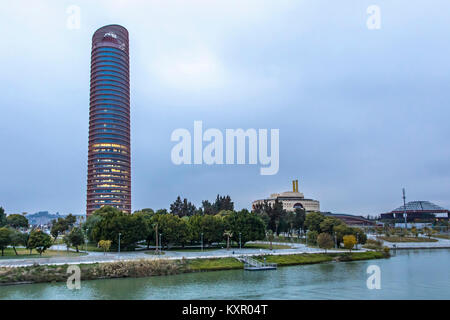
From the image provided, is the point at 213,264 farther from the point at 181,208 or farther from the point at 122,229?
the point at 181,208

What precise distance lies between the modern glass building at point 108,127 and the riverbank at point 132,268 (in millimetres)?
122617

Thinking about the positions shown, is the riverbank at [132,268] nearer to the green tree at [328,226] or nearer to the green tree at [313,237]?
the green tree at [313,237]

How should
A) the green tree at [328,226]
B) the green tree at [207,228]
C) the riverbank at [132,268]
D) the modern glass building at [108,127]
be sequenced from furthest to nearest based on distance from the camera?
the modern glass building at [108,127], the green tree at [328,226], the green tree at [207,228], the riverbank at [132,268]

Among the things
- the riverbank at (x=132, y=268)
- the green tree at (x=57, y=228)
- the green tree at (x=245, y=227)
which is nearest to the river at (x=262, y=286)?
the riverbank at (x=132, y=268)

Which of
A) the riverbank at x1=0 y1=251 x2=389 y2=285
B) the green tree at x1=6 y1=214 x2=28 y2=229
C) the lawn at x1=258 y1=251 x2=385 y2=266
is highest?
the green tree at x1=6 y1=214 x2=28 y2=229

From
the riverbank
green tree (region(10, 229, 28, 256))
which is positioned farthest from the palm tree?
green tree (region(10, 229, 28, 256))

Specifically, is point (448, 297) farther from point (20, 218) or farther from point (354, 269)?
point (20, 218)

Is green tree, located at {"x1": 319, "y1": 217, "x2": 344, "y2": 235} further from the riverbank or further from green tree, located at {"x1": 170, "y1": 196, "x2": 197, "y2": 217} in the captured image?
green tree, located at {"x1": 170, "y1": 196, "x2": 197, "y2": 217}

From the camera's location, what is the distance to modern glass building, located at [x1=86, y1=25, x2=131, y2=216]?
Answer: 17225 centimetres

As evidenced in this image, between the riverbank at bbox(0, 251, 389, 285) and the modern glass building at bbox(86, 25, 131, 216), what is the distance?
123 metres

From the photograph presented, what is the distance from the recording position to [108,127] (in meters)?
173

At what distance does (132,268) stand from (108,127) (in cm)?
13044

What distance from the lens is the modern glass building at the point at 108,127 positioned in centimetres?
17225
